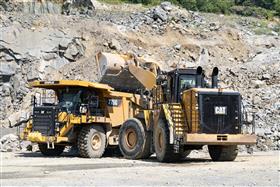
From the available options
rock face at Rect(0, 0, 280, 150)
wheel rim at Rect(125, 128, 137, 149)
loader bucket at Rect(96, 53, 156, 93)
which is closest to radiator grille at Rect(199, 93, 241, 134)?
wheel rim at Rect(125, 128, 137, 149)

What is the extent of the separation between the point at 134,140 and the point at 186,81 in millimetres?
2420

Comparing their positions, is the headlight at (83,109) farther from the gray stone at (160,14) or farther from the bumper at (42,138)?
the gray stone at (160,14)

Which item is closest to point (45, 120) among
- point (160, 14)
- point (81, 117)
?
point (81, 117)

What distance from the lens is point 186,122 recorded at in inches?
636

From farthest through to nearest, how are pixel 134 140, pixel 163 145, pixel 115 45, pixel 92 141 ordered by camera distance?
pixel 115 45
pixel 92 141
pixel 134 140
pixel 163 145

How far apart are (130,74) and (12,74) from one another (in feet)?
51.4

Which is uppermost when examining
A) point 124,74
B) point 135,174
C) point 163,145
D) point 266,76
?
point 266,76

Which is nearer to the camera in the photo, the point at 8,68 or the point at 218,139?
the point at 218,139

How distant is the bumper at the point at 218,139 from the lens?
611 inches

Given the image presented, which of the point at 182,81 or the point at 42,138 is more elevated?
the point at 182,81

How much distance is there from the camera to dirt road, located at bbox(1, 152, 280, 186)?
11.2 m

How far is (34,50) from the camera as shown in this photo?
34344 mm

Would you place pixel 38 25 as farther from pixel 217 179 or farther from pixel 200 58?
pixel 217 179

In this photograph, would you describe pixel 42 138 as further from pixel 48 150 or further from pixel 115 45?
pixel 115 45
